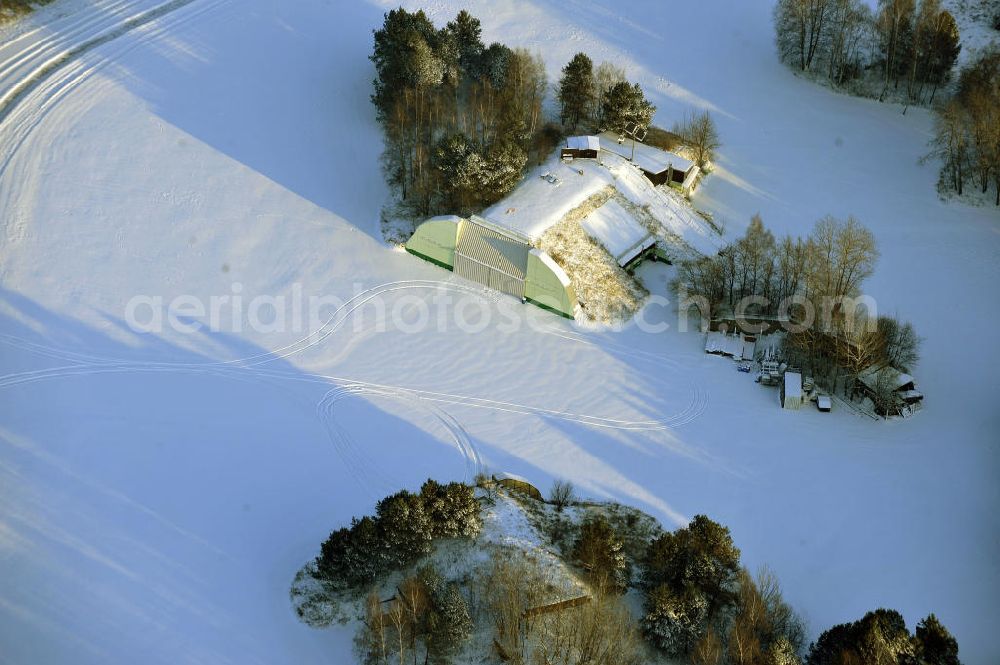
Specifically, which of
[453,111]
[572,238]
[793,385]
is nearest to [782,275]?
[793,385]

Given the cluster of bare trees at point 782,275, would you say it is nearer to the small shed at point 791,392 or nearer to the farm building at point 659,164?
the small shed at point 791,392

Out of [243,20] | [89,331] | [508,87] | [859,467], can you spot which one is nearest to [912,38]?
[508,87]

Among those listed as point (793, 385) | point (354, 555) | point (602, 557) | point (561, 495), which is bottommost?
point (354, 555)

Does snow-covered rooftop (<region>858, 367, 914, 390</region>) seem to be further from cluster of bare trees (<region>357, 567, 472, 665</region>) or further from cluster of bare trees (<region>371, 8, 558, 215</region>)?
cluster of bare trees (<region>357, 567, 472, 665</region>)

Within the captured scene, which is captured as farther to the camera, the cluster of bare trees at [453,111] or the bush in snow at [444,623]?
the cluster of bare trees at [453,111]

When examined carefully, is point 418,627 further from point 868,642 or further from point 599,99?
point 599,99

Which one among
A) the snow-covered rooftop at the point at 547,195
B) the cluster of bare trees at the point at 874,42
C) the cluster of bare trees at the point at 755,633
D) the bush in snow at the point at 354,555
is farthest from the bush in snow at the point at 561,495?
the cluster of bare trees at the point at 874,42

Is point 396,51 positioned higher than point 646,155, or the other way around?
point 396,51
